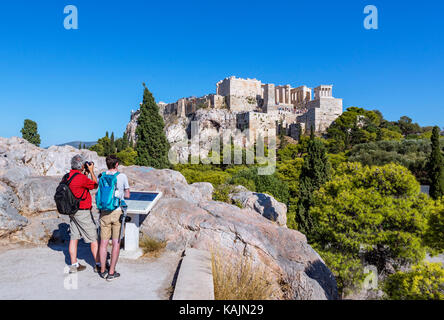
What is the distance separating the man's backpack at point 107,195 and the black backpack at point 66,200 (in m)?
0.35

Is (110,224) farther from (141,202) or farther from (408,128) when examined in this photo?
(408,128)

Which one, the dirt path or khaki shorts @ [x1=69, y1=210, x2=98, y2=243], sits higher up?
khaki shorts @ [x1=69, y1=210, x2=98, y2=243]

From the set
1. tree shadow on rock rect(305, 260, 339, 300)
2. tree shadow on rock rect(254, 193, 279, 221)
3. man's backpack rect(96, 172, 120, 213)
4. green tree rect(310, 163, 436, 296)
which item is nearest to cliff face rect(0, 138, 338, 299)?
tree shadow on rock rect(305, 260, 339, 300)

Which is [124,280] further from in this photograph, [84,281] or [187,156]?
[187,156]

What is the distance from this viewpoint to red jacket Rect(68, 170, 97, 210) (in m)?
3.71

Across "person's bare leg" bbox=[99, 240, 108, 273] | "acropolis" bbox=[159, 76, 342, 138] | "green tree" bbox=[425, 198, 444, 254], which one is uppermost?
"acropolis" bbox=[159, 76, 342, 138]

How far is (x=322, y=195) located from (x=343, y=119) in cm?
4410

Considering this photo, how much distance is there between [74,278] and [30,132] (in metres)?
42.8

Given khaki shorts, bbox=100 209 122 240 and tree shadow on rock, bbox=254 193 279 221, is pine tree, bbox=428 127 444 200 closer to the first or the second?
tree shadow on rock, bbox=254 193 279 221

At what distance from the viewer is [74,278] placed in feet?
11.7

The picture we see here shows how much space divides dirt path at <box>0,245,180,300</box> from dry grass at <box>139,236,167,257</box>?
153 millimetres

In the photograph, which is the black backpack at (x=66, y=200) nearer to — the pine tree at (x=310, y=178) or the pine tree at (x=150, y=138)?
the pine tree at (x=310, y=178)

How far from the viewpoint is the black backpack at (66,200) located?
360 centimetres
